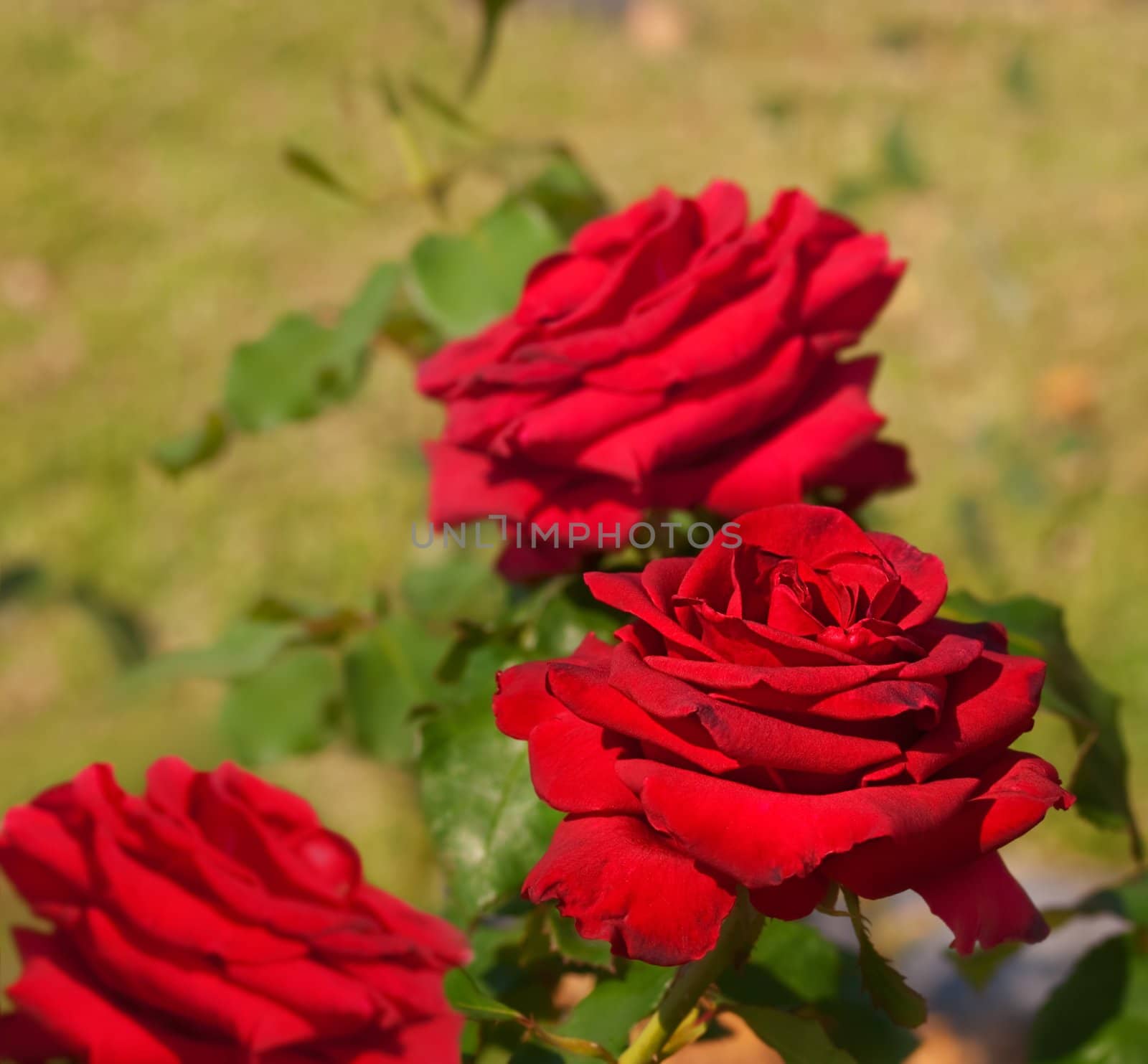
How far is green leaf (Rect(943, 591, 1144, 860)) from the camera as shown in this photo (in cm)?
55

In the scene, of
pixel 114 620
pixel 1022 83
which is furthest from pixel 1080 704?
pixel 1022 83

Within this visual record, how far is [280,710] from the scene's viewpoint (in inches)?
32.3

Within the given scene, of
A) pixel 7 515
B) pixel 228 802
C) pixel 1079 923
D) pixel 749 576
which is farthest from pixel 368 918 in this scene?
pixel 7 515

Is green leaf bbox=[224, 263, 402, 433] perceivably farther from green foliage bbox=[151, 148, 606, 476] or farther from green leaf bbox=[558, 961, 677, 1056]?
green leaf bbox=[558, 961, 677, 1056]

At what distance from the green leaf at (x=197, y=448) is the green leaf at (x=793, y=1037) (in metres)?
0.55

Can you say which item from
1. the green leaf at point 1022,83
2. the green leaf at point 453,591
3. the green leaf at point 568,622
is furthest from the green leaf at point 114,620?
the green leaf at point 1022,83

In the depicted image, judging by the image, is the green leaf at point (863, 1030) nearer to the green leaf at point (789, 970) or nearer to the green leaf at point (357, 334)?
the green leaf at point (789, 970)

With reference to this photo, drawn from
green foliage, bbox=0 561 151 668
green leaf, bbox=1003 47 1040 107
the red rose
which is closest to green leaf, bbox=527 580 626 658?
the red rose

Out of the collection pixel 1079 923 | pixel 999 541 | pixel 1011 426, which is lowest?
pixel 1079 923

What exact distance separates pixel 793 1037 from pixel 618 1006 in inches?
2.6

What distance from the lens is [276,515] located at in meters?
2.48

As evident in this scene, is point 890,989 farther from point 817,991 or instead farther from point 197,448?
point 197,448

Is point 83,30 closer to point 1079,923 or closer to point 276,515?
point 276,515

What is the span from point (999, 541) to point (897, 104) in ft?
5.33
